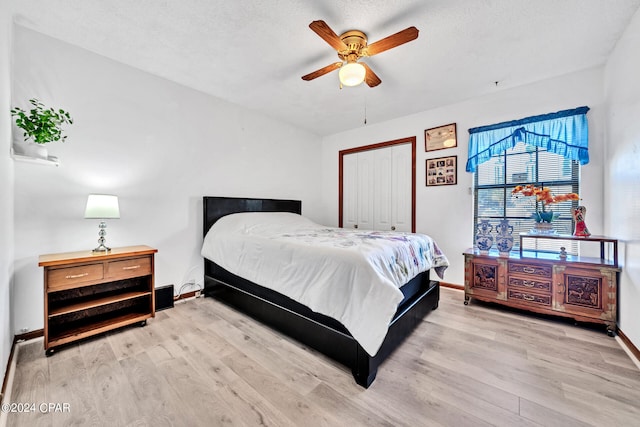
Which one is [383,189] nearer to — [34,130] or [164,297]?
[164,297]

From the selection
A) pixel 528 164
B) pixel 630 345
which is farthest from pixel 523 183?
pixel 630 345

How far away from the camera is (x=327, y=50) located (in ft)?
7.69

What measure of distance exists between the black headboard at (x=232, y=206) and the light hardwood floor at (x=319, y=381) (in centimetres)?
140

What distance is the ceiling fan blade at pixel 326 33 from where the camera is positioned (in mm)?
1667

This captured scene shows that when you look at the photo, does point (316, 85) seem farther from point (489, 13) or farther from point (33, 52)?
point (33, 52)

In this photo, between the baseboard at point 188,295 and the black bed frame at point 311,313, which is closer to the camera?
the black bed frame at point 311,313

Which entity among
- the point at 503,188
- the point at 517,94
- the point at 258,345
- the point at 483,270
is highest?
the point at 517,94

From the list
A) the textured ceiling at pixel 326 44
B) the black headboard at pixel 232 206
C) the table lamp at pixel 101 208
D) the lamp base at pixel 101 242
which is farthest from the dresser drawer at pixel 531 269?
the lamp base at pixel 101 242

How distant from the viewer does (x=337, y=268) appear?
1.77 metres

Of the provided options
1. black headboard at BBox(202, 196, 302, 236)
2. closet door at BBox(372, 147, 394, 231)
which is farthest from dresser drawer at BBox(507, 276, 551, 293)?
black headboard at BBox(202, 196, 302, 236)

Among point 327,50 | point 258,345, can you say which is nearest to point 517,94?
point 327,50

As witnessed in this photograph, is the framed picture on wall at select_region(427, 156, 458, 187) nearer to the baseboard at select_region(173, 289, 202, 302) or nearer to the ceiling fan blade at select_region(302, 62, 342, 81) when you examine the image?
the ceiling fan blade at select_region(302, 62, 342, 81)

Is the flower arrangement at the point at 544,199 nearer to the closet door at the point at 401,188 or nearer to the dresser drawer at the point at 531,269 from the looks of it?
the dresser drawer at the point at 531,269

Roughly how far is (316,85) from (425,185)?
214cm
